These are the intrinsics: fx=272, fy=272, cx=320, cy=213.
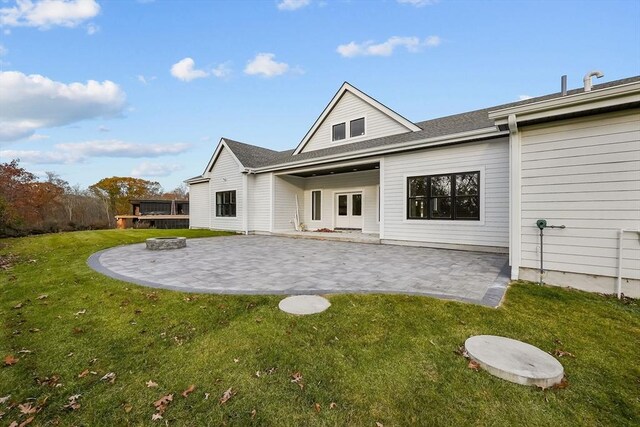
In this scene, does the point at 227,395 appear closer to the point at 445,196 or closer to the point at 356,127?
the point at 445,196

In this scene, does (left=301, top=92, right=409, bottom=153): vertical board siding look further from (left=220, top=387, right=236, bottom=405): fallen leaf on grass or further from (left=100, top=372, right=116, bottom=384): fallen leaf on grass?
(left=100, top=372, right=116, bottom=384): fallen leaf on grass

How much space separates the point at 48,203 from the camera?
2144 centimetres

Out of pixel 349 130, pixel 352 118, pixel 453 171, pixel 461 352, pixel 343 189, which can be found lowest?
pixel 461 352

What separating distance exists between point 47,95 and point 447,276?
2134cm

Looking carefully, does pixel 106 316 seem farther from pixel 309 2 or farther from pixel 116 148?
pixel 116 148

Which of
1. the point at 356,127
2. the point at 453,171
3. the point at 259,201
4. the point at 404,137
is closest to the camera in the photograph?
the point at 453,171

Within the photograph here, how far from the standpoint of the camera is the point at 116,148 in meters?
43.3

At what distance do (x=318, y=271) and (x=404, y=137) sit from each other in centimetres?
710

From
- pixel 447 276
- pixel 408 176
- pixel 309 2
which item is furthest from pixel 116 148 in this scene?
pixel 447 276

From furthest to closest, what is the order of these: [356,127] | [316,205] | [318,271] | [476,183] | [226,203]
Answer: [226,203], [316,205], [356,127], [476,183], [318,271]

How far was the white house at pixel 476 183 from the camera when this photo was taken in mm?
→ 4523

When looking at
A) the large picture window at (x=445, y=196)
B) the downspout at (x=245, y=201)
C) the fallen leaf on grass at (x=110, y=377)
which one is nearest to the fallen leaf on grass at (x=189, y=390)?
the fallen leaf on grass at (x=110, y=377)

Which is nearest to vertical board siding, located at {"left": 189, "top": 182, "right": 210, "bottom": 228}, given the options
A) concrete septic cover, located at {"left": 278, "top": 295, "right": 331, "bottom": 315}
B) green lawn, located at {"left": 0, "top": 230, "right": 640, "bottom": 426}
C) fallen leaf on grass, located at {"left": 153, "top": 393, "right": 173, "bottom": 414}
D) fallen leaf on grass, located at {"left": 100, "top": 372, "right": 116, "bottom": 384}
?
green lawn, located at {"left": 0, "top": 230, "right": 640, "bottom": 426}

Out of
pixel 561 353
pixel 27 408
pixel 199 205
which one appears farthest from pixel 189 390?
pixel 199 205
